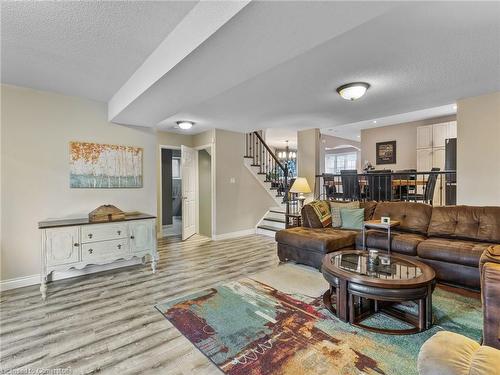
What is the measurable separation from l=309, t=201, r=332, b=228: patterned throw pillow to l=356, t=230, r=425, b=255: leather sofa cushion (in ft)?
2.03

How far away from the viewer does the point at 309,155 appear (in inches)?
243

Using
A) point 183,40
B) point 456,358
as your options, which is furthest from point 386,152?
point 456,358

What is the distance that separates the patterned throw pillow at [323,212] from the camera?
4.38 metres

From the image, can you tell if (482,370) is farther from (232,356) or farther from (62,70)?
(62,70)

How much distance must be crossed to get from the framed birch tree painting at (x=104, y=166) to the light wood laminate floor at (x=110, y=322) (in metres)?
1.35

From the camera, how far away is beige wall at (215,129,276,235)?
5828 mm

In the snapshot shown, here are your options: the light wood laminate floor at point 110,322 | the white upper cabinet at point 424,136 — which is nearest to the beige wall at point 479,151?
the white upper cabinet at point 424,136

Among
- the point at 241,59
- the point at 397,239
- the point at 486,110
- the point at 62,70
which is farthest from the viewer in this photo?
the point at 486,110

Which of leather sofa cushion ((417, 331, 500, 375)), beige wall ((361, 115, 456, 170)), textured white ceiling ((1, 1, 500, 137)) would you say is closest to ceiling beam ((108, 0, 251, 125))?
textured white ceiling ((1, 1, 500, 137))

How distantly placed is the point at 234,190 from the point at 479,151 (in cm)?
454

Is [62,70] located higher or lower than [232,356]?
higher

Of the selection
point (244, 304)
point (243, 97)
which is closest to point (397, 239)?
point (244, 304)

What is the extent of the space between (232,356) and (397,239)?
9.08ft

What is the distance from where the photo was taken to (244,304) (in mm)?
2631
